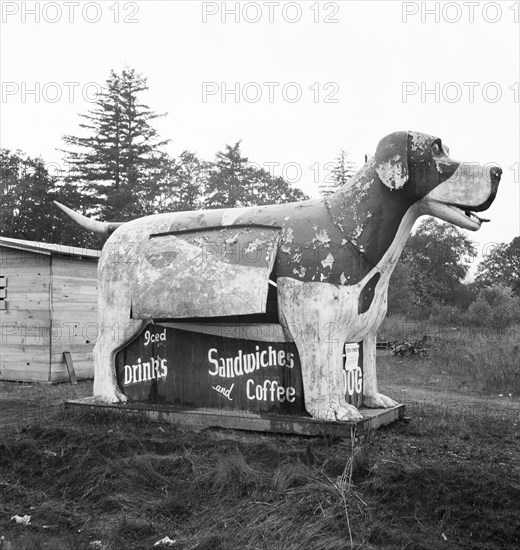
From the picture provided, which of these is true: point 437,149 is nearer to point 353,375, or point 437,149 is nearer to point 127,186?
point 353,375

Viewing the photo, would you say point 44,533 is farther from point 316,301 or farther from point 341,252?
point 341,252

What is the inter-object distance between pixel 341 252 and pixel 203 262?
1.43 m

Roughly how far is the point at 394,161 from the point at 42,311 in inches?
279

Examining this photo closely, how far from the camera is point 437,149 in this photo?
6133mm

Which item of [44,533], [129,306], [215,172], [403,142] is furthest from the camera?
[215,172]

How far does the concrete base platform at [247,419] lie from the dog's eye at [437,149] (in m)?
2.54

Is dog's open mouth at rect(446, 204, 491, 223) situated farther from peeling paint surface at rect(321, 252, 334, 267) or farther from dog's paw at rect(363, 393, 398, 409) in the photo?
dog's paw at rect(363, 393, 398, 409)

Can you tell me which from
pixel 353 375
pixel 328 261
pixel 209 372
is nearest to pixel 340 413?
pixel 353 375

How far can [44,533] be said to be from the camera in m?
4.00

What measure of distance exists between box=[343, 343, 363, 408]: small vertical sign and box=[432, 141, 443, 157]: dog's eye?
201cm

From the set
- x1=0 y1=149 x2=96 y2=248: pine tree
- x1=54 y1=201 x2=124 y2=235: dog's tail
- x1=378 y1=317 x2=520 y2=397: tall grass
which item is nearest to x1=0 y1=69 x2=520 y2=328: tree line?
x1=0 y1=149 x2=96 y2=248: pine tree

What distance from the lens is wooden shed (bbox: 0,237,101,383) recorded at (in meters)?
11.0

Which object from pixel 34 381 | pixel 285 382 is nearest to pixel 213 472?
pixel 285 382

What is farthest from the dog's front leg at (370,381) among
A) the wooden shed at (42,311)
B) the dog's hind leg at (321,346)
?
the wooden shed at (42,311)
